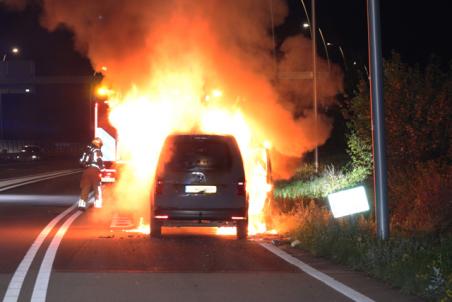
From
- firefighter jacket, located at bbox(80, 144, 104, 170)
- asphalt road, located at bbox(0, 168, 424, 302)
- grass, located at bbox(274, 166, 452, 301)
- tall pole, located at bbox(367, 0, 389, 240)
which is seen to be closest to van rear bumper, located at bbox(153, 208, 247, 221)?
asphalt road, located at bbox(0, 168, 424, 302)

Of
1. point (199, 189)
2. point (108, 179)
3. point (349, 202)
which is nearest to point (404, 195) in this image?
point (349, 202)

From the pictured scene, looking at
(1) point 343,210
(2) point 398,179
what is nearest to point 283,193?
(2) point 398,179

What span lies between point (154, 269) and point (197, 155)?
12.4ft

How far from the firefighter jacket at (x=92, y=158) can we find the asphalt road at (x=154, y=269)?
415cm

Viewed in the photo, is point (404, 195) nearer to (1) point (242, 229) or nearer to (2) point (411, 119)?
→ (2) point (411, 119)

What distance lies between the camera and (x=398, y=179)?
16.2m

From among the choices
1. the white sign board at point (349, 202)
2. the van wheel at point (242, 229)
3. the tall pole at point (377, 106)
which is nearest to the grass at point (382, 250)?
the white sign board at point (349, 202)

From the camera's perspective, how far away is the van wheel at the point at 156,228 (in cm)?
1355

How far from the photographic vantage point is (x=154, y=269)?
10.2 meters

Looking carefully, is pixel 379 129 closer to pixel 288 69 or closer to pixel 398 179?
pixel 398 179

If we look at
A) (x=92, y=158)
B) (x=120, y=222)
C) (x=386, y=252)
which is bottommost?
(x=120, y=222)

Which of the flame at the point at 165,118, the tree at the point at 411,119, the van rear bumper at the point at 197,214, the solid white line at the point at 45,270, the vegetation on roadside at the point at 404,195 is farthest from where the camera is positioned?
the flame at the point at 165,118

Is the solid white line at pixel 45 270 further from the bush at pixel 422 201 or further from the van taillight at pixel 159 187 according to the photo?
the bush at pixel 422 201

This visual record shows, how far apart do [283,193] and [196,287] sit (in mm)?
12252
